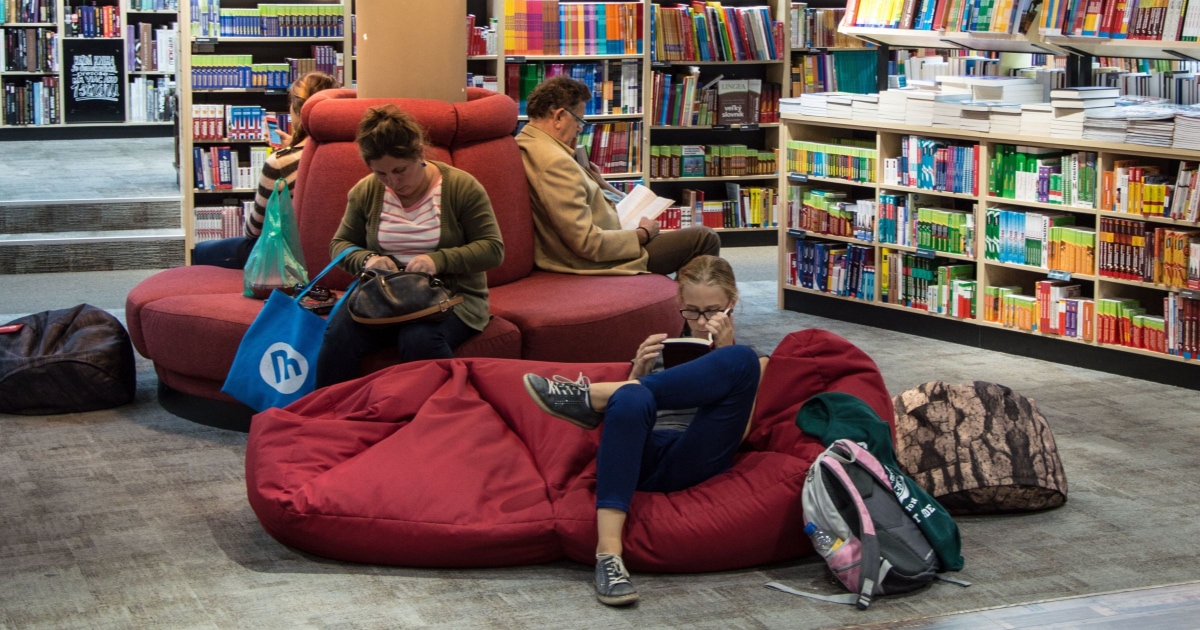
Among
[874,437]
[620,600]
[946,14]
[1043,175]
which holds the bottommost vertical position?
[620,600]

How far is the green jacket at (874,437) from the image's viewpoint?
362 centimetres

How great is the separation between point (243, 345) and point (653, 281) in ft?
5.79

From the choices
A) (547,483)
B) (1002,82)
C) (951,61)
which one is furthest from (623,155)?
(547,483)

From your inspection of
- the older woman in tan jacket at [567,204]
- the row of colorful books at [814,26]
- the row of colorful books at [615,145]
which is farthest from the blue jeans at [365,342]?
the row of colorful books at [814,26]

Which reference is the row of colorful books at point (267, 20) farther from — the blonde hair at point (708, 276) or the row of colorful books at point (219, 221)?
the blonde hair at point (708, 276)

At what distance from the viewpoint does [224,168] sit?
8414 millimetres

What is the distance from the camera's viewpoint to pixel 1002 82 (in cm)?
657

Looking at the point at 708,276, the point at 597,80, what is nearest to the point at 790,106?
the point at 597,80

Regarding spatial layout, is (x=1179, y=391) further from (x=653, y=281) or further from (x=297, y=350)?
(x=297, y=350)

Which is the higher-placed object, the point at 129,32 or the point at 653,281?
the point at 129,32

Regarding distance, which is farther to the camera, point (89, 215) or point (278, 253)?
point (89, 215)

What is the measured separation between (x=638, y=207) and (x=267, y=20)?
10.6ft

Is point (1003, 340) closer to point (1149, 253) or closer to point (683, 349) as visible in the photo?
point (1149, 253)

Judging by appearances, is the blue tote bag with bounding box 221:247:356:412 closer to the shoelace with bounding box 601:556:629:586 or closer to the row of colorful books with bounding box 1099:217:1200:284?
the shoelace with bounding box 601:556:629:586
